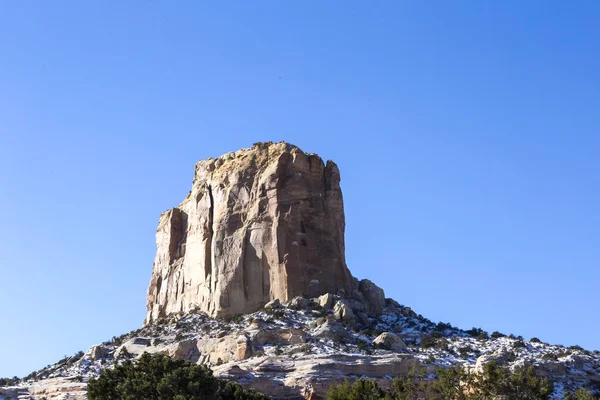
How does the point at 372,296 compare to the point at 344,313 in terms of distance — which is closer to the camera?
the point at 344,313

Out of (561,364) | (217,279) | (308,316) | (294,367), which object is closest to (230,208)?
(217,279)

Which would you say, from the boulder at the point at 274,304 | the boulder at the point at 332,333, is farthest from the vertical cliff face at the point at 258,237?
the boulder at the point at 332,333

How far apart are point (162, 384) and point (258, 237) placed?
37249 mm

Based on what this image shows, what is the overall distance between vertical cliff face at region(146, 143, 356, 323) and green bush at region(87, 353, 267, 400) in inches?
1174

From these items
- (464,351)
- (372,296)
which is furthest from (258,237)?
(464,351)

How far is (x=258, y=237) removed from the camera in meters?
111

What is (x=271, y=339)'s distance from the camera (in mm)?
97188

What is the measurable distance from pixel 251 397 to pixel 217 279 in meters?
34.0

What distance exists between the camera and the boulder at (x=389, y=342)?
96.2 meters

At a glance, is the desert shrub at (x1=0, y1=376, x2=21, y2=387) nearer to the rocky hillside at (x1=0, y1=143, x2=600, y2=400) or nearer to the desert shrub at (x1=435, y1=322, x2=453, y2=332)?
the rocky hillside at (x1=0, y1=143, x2=600, y2=400)

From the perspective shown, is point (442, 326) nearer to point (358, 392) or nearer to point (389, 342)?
point (389, 342)

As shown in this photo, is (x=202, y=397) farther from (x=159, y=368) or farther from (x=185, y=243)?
(x=185, y=243)

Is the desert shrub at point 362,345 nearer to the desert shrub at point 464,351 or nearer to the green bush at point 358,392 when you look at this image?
the desert shrub at point 464,351

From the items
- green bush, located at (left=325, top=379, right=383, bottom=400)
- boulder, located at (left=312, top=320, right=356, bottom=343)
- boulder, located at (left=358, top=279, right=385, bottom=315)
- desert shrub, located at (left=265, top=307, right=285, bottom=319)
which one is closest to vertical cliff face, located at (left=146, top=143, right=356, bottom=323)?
boulder, located at (left=358, top=279, right=385, bottom=315)
